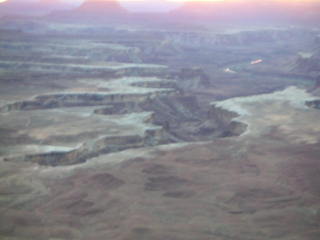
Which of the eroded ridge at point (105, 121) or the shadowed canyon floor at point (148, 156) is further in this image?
the eroded ridge at point (105, 121)

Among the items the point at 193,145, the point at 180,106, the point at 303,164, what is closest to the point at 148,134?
the point at 193,145

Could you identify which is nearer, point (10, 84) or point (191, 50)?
point (10, 84)

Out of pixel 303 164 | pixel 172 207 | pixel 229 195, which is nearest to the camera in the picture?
pixel 172 207

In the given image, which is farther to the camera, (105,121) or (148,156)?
(105,121)

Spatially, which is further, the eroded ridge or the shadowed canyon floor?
the eroded ridge

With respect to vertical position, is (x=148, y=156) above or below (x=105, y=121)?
below

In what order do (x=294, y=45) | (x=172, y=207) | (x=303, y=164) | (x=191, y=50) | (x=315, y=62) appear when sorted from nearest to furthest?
(x=172, y=207) < (x=303, y=164) < (x=315, y=62) < (x=191, y=50) < (x=294, y=45)

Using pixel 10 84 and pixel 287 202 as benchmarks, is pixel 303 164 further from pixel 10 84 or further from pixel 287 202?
pixel 10 84
